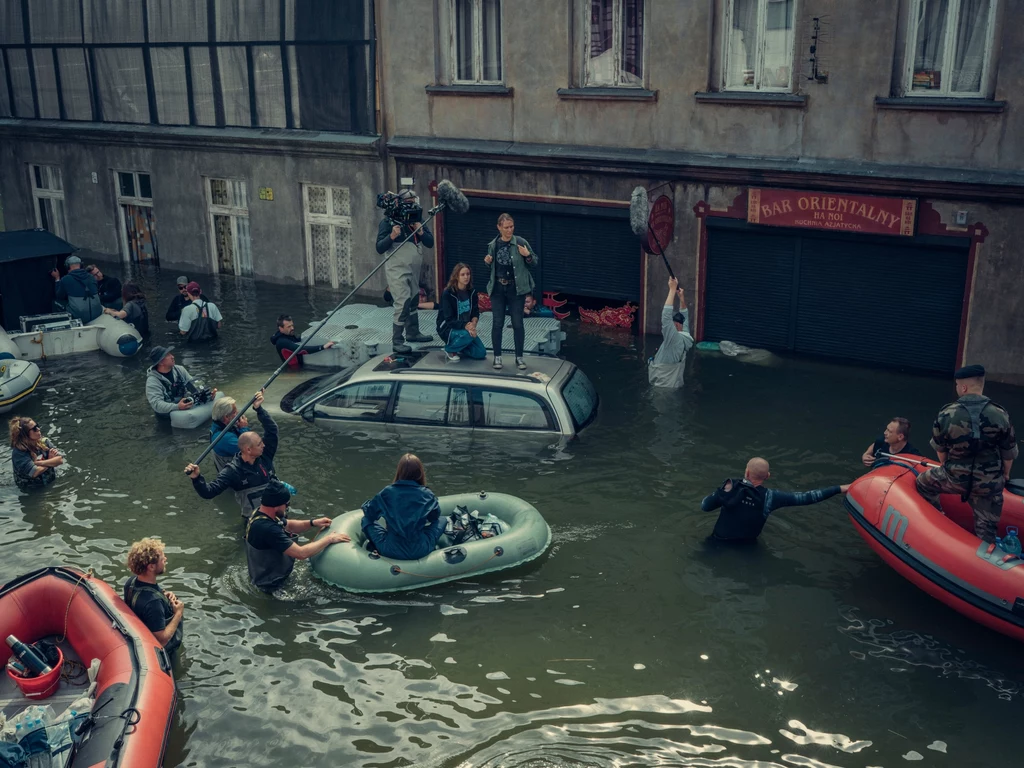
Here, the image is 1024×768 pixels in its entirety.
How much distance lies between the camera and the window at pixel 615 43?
17.2 meters

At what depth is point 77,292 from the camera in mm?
17875

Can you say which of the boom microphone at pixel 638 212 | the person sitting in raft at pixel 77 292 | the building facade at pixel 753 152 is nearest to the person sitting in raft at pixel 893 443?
the boom microphone at pixel 638 212

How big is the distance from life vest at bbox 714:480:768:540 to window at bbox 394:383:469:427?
145 inches

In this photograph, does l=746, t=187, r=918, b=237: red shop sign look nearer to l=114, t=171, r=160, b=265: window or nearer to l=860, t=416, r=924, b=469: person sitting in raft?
l=860, t=416, r=924, b=469: person sitting in raft

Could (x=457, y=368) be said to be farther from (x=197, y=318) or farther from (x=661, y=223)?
(x=197, y=318)

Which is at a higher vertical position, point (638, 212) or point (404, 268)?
point (638, 212)

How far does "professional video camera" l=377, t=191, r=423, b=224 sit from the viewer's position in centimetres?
1566

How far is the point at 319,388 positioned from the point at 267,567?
15.3 feet

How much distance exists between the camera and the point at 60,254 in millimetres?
18094

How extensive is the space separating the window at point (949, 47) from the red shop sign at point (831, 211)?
167cm

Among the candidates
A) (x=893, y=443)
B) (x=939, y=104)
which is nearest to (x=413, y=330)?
(x=893, y=443)

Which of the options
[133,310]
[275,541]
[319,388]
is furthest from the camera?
[133,310]

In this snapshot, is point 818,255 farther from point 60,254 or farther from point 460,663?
point 60,254

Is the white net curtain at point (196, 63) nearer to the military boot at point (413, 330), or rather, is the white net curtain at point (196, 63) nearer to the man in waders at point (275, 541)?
the military boot at point (413, 330)
